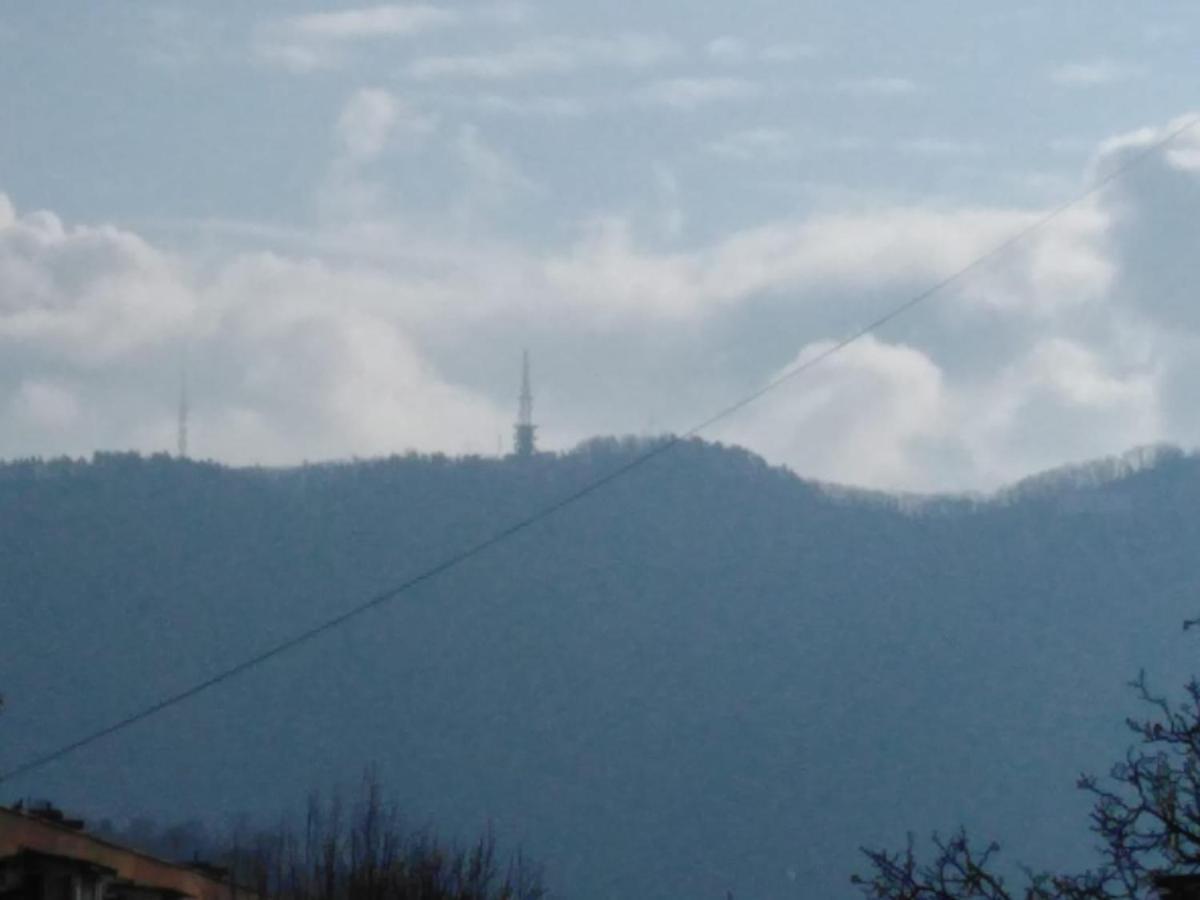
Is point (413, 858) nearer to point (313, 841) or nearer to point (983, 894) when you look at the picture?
point (313, 841)

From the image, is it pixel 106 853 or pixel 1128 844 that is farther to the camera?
pixel 106 853

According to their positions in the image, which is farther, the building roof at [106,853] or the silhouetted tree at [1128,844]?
the building roof at [106,853]

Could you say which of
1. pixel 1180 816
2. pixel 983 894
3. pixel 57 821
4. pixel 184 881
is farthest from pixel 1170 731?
pixel 184 881

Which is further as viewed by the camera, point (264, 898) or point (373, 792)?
point (373, 792)

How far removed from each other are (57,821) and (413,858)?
8.75 meters

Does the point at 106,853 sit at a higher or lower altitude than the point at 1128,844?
higher

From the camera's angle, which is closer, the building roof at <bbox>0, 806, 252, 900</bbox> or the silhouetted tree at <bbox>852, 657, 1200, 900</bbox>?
the silhouetted tree at <bbox>852, 657, 1200, 900</bbox>

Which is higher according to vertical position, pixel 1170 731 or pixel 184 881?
pixel 184 881

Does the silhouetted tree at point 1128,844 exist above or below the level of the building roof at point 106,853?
below

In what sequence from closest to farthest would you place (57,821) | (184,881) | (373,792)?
(373,792)
(57,821)
(184,881)

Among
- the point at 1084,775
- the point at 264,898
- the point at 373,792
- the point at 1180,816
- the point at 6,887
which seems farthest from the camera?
the point at 373,792

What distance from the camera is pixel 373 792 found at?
3722 centimetres

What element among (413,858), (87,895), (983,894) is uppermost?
(413,858)

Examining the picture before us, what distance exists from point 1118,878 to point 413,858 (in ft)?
72.9
